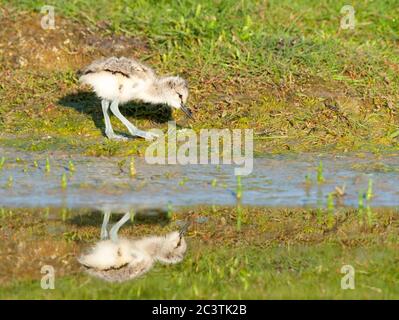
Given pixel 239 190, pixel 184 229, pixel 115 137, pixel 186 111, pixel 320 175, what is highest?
pixel 186 111

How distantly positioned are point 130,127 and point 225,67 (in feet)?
4.79

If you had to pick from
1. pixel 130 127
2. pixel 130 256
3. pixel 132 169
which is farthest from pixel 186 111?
pixel 130 256

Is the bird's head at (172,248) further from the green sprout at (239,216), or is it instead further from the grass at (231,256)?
the green sprout at (239,216)

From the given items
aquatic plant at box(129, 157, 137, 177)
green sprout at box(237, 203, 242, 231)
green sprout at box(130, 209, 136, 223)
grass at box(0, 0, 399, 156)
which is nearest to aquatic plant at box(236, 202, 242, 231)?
green sprout at box(237, 203, 242, 231)

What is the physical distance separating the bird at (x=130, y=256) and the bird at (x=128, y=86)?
248 centimetres

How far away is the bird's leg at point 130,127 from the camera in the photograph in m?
9.32

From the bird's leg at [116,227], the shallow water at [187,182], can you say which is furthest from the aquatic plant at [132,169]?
the bird's leg at [116,227]

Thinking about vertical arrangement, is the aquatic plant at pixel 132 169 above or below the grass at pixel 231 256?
above

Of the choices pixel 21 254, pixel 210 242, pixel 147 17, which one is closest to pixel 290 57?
pixel 147 17

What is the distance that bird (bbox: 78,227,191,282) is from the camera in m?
6.43

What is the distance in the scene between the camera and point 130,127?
9406 millimetres

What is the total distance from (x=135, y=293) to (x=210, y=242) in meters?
1.13

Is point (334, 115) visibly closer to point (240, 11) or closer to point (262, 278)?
point (240, 11)

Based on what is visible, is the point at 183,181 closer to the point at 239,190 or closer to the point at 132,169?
the point at 132,169
